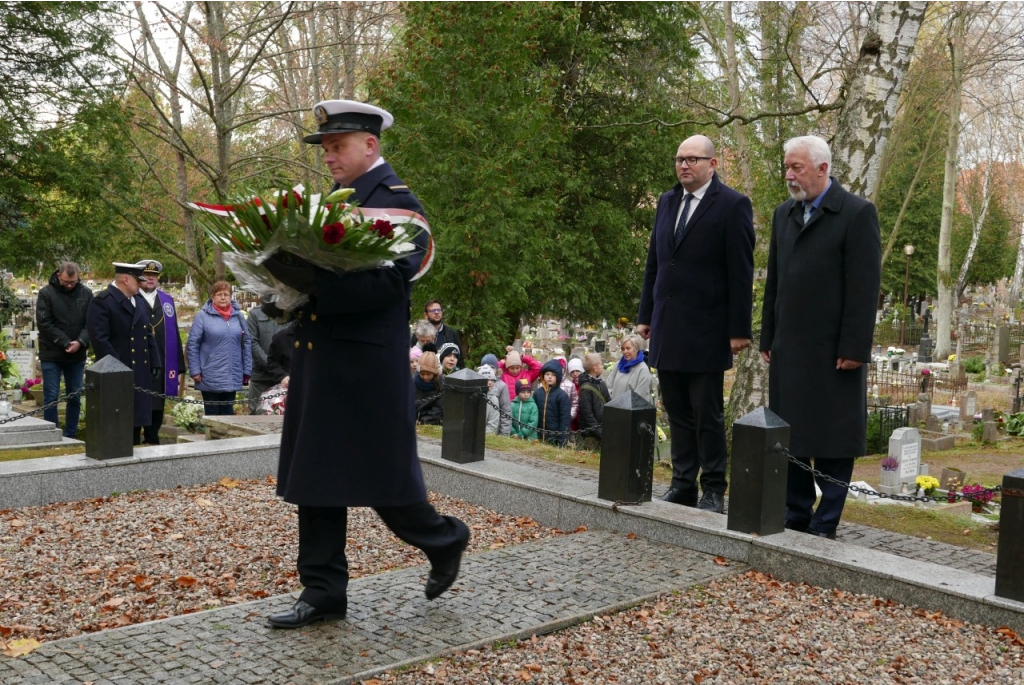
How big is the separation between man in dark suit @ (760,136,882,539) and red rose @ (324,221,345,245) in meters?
2.93

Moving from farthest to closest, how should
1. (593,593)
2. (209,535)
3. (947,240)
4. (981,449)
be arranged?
(947,240) < (981,449) < (209,535) < (593,593)

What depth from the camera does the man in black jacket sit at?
1091 cm

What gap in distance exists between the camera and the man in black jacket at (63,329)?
430 inches

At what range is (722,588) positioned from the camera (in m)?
5.18

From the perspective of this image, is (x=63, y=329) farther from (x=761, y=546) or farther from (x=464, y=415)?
(x=761, y=546)

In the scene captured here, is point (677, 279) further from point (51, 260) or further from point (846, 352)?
point (51, 260)

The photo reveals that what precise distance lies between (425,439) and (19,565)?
390cm

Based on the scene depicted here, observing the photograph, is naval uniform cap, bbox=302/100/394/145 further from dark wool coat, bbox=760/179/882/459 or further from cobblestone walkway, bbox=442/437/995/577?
cobblestone walkway, bbox=442/437/995/577

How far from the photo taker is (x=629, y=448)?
621 cm

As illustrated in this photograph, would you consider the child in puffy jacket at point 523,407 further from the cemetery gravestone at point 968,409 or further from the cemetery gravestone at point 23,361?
the cemetery gravestone at point 968,409

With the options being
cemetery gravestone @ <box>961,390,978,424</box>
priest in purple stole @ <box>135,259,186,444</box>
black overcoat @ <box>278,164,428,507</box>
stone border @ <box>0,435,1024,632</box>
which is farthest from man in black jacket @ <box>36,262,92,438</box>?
cemetery gravestone @ <box>961,390,978,424</box>

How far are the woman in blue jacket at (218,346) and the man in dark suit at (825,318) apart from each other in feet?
21.3

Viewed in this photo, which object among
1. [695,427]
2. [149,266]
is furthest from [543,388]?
[695,427]

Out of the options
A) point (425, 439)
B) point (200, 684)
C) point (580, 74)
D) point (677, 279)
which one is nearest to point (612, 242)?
point (580, 74)
